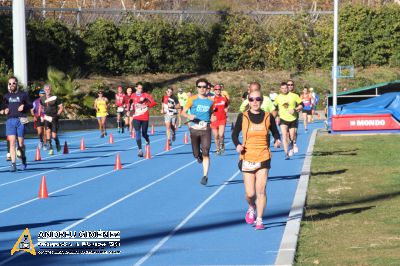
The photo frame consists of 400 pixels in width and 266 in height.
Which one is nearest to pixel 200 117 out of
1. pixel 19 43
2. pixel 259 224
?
pixel 259 224

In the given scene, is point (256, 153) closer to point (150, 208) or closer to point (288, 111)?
point (150, 208)

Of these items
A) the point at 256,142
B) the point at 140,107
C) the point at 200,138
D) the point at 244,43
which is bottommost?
the point at 200,138

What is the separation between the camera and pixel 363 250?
1002 cm

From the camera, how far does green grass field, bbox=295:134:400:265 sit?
9820mm

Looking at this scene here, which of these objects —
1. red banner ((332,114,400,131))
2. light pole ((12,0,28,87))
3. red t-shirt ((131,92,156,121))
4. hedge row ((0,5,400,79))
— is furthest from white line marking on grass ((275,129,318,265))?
hedge row ((0,5,400,79))

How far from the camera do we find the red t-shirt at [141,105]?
81.0 feet

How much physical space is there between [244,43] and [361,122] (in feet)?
81.1

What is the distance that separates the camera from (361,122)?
114 feet

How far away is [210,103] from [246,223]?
6.18m

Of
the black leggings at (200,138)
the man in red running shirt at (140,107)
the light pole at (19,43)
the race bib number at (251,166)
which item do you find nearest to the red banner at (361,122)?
the man in red running shirt at (140,107)

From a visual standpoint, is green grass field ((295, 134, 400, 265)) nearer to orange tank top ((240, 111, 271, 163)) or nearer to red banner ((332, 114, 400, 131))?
orange tank top ((240, 111, 271, 163))

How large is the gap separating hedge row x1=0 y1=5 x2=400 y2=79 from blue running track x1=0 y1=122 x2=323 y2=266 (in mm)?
30410

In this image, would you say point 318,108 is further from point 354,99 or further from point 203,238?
point 203,238

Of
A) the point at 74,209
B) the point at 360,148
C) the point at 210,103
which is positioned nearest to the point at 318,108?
the point at 360,148
